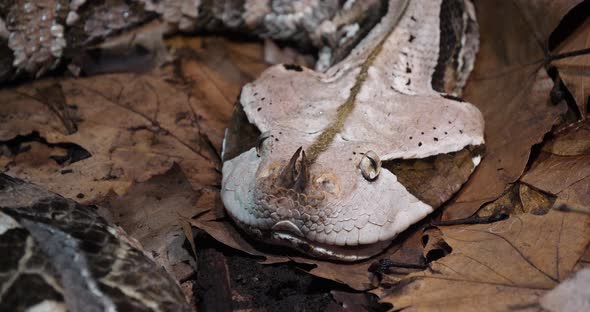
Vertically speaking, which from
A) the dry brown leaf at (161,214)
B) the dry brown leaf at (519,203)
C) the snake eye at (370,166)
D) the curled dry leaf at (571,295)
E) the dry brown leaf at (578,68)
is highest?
the dry brown leaf at (578,68)

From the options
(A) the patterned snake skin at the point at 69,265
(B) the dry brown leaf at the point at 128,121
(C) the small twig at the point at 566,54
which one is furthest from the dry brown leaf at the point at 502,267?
(B) the dry brown leaf at the point at 128,121

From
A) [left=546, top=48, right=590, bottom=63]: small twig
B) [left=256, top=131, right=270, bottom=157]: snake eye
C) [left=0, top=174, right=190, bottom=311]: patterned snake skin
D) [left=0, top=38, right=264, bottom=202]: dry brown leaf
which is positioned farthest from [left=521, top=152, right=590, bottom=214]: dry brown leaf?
[left=0, top=174, right=190, bottom=311]: patterned snake skin

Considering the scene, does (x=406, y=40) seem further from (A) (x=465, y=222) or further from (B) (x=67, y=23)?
(B) (x=67, y=23)

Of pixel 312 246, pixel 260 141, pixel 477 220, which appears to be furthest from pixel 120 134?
pixel 477 220

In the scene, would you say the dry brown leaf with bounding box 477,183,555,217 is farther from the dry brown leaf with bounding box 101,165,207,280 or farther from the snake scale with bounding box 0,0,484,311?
the dry brown leaf with bounding box 101,165,207,280

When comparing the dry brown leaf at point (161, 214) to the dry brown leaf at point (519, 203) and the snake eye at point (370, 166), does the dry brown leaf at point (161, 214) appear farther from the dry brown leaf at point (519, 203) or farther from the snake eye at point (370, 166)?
the dry brown leaf at point (519, 203)

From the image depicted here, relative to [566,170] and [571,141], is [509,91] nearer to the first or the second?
[571,141]
